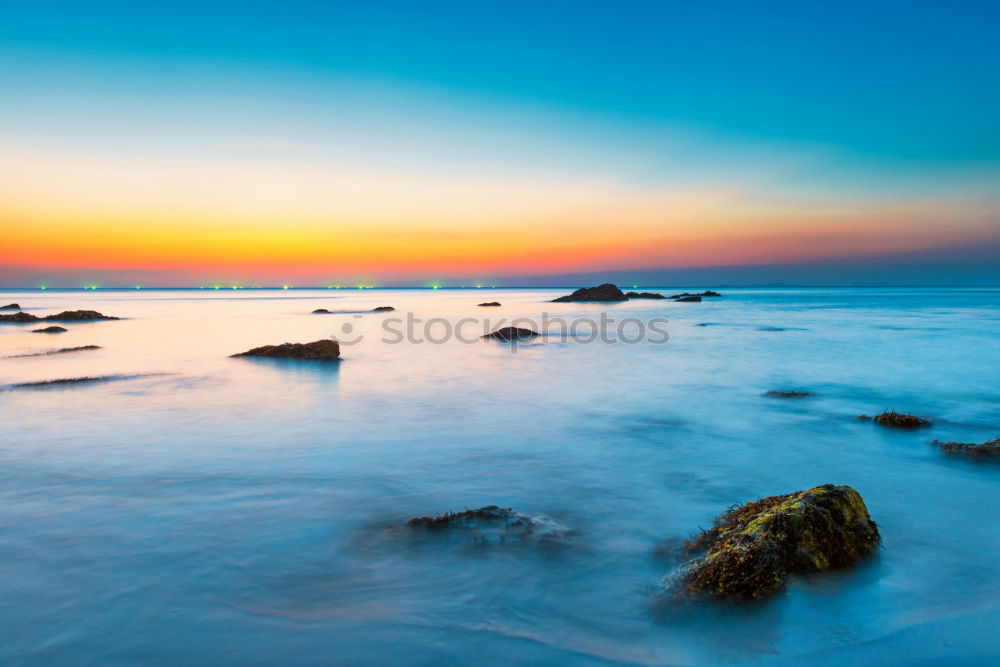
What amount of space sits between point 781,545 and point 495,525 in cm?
242

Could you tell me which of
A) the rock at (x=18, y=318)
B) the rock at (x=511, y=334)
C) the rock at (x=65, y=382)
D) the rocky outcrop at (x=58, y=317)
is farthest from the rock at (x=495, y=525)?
the rocky outcrop at (x=58, y=317)

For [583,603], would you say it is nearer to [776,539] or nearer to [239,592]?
[776,539]

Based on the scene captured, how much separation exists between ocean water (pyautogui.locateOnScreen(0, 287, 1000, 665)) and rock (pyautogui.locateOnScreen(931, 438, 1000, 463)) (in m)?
0.34

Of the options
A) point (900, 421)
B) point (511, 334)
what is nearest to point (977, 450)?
point (900, 421)

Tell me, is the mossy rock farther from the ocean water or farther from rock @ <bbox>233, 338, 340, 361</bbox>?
rock @ <bbox>233, 338, 340, 361</bbox>

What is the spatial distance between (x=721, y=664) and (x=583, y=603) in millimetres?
990

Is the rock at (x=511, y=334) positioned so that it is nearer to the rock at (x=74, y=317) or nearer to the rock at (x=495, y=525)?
the rock at (x=495, y=525)

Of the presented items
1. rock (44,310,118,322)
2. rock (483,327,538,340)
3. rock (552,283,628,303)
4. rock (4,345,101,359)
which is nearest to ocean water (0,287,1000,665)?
rock (4,345,101,359)

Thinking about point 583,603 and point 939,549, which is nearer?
point 583,603

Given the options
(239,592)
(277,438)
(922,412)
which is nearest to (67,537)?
(239,592)

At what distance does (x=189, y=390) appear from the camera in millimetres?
12109

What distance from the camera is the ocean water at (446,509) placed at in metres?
3.54

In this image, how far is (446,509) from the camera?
227 inches

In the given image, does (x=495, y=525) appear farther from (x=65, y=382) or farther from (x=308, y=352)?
(x=308, y=352)
